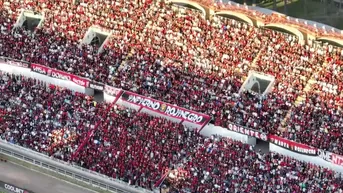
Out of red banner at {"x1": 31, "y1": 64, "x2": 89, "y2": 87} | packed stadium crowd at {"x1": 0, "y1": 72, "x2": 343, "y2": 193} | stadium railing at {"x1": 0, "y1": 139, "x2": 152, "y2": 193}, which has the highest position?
red banner at {"x1": 31, "y1": 64, "x2": 89, "y2": 87}

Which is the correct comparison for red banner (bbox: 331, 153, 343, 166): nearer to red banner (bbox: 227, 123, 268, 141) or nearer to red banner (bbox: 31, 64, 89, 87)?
red banner (bbox: 227, 123, 268, 141)

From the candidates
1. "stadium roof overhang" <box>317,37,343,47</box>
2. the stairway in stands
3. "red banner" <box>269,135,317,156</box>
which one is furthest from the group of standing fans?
"stadium roof overhang" <box>317,37,343,47</box>

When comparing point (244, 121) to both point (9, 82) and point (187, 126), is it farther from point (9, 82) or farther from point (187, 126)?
point (9, 82)

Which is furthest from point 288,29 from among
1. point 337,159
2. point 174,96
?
point 337,159

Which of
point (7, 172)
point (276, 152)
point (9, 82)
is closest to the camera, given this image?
point (276, 152)

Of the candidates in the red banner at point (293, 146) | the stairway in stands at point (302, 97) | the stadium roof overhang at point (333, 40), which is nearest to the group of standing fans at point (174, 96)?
the stairway in stands at point (302, 97)

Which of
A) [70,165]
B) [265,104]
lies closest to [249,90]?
[265,104]

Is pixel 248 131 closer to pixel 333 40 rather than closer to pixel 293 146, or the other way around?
pixel 293 146

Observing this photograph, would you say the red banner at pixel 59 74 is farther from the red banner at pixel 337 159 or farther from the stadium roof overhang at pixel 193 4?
the red banner at pixel 337 159
